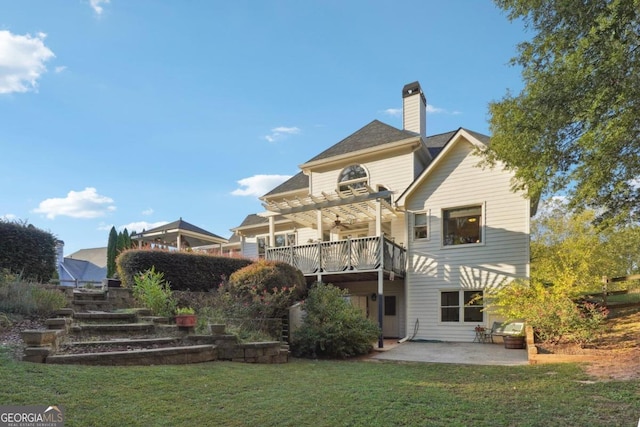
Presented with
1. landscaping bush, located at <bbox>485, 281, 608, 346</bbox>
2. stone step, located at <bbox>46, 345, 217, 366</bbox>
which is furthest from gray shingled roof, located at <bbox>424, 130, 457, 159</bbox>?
stone step, located at <bbox>46, 345, 217, 366</bbox>

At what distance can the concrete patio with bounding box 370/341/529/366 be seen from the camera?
8.87 metres

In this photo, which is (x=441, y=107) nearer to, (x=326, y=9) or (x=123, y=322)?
(x=326, y=9)

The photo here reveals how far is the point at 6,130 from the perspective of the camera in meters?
9.59

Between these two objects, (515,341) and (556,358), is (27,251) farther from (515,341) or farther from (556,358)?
(515,341)

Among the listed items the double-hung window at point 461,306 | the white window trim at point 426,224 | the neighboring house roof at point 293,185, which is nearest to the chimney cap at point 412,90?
the white window trim at point 426,224

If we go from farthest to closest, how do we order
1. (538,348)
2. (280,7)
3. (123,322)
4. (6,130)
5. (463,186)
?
(463,186) → (280,7) → (6,130) → (538,348) → (123,322)

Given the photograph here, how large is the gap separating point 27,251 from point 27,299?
3.12m

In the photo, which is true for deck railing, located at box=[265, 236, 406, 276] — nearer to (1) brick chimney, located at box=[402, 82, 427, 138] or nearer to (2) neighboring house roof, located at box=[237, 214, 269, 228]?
(2) neighboring house roof, located at box=[237, 214, 269, 228]

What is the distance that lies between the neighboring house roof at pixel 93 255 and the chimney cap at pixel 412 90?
38.0 m

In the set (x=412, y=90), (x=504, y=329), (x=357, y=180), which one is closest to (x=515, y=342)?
(x=504, y=329)

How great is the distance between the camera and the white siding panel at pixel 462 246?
1275 cm

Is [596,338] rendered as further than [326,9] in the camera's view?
No

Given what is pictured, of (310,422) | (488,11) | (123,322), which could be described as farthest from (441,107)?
(310,422)

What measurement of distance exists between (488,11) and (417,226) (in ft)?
24.3
